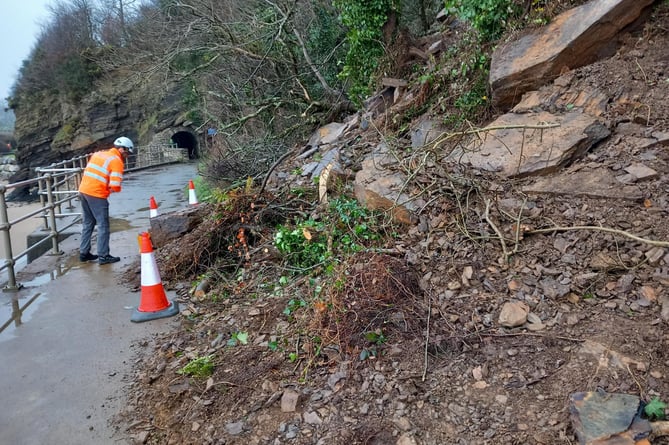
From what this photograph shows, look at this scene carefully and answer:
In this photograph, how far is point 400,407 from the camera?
2465 mm

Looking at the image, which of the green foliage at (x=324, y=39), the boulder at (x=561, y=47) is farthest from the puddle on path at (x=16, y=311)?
the green foliage at (x=324, y=39)

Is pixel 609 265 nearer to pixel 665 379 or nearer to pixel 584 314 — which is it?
pixel 584 314

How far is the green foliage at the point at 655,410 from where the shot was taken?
2105 millimetres

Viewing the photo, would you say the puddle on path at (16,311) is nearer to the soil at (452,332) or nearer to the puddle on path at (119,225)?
the soil at (452,332)

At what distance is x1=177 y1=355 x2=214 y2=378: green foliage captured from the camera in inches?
120

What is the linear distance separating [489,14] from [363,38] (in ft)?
10.8

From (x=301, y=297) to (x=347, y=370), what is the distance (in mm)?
1092

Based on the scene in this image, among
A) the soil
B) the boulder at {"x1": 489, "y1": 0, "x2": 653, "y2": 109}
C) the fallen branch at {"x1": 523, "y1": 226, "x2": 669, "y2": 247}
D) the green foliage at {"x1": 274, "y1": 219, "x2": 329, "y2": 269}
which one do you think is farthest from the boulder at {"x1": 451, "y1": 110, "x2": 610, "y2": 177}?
the green foliage at {"x1": 274, "y1": 219, "x2": 329, "y2": 269}

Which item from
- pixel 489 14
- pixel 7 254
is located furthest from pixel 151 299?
pixel 489 14

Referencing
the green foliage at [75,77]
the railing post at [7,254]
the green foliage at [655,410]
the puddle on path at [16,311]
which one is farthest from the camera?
the green foliage at [75,77]

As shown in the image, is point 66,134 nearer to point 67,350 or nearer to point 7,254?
point 7,254

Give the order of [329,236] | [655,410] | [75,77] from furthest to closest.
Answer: [75,77] < [329,236] < [655,410]

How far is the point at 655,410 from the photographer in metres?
2.12

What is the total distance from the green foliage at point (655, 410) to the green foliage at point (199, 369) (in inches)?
99.1
